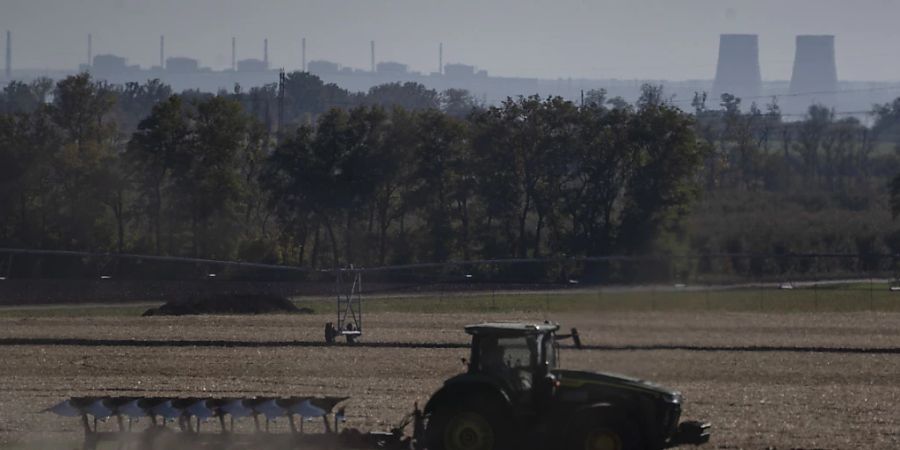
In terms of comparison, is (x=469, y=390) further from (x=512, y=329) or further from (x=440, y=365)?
(x=440, y=365)

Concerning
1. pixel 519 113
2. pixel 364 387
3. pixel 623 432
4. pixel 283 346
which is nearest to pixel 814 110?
pixel 519 113

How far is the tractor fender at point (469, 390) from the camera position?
15086 mm

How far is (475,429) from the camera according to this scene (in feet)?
49.5

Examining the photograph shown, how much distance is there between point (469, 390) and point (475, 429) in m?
0.50

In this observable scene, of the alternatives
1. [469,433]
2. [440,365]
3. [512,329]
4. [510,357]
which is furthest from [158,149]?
[469,433]

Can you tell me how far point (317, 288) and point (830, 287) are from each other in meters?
23.1

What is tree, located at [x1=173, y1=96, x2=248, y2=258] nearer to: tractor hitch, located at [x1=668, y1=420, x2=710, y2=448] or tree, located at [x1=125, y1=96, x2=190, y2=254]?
tree, located at [x1=125, y1=96, x2=190, y2=254]

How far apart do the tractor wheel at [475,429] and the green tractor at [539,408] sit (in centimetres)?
1

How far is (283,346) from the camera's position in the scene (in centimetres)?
3169

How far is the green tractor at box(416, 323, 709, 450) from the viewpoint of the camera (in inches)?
582

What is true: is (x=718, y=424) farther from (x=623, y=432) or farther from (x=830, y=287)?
(x=830, y=287)

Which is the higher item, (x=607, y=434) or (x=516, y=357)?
(x=516, y=357)

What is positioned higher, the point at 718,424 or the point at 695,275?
the point at 695,275


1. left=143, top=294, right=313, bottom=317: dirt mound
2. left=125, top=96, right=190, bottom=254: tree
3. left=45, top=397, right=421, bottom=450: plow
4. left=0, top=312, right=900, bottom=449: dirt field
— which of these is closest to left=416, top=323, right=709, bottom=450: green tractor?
left=45, top=397, right=421, bottom=450: plow
